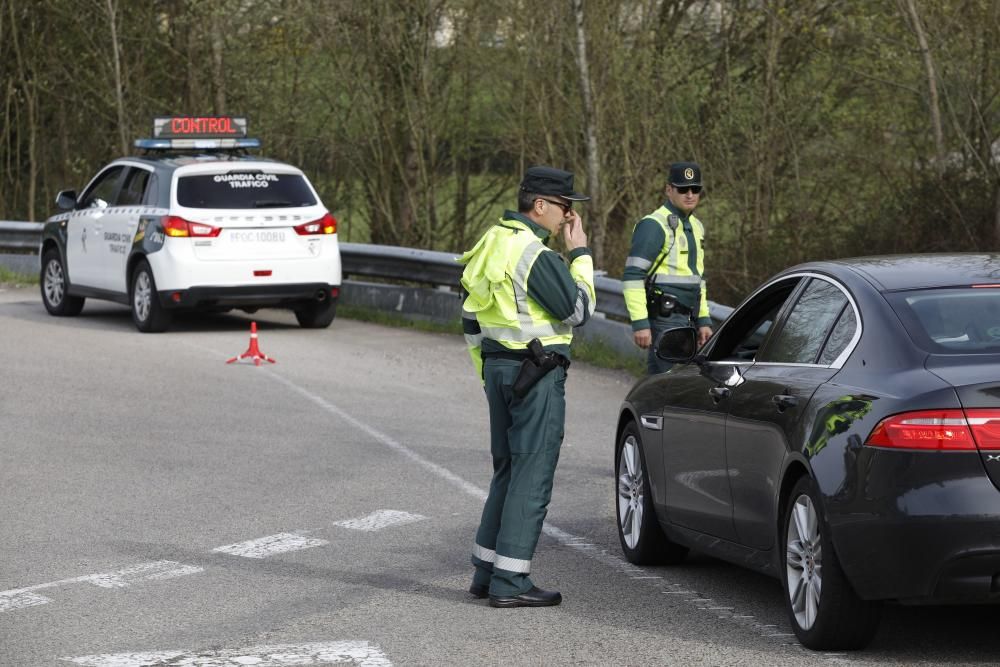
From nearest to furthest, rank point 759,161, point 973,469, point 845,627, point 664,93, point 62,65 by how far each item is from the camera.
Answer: point 973,469
point 845,627
point 759,161
point 664,93
point 62,65

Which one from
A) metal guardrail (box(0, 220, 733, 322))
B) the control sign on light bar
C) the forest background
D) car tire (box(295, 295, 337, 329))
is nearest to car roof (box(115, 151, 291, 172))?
the control sign on light bar

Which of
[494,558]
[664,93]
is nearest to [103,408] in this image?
[494,558]

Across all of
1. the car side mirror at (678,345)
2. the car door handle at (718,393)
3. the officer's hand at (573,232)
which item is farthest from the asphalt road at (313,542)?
the officer's hand at (573,232)

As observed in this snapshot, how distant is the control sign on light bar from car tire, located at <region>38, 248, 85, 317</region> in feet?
6.53

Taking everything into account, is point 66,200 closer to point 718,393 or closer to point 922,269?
point 718,393

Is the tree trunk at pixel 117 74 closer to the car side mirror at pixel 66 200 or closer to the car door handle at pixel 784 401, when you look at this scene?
the car side mirror at pixel 66 200

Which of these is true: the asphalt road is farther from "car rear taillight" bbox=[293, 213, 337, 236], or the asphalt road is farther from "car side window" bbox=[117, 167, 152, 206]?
"car side window" bbox=[117, 167, 152, 206]

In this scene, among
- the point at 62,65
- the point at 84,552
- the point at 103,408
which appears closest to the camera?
the point at 84,552

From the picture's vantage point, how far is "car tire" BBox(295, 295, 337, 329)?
1983cm

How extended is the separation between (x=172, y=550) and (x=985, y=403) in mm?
4221

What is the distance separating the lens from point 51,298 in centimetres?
2142

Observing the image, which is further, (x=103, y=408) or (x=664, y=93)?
(x=664, y=93)

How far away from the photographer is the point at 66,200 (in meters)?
20.9

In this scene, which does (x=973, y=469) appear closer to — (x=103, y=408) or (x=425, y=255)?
(x=103, y=408)
